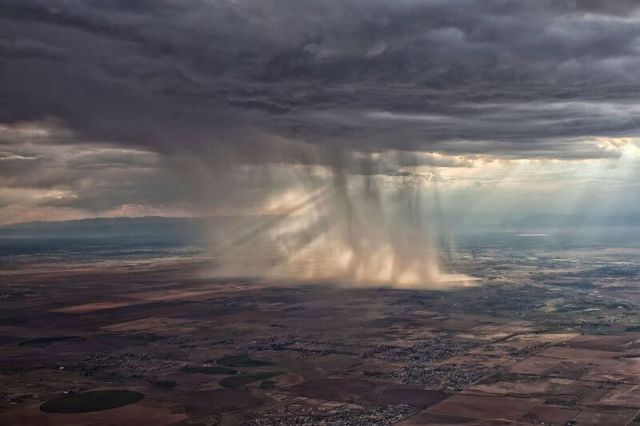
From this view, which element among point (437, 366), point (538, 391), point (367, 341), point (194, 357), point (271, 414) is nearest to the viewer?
point (271, 414)

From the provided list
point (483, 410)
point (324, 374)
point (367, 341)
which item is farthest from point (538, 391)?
point (367, 341)

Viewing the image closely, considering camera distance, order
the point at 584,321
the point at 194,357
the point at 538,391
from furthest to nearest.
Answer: the point at 584,321 → the point at 194,357 → the point at 538,391

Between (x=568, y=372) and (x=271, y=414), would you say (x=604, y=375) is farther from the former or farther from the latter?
(x=271, y=414)

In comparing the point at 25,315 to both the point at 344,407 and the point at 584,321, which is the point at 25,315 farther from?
the point at 584,321

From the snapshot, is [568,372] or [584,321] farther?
[584,321]

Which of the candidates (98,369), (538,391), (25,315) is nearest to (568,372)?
(538,391)

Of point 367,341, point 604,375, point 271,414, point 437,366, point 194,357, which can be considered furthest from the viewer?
point 367,341
